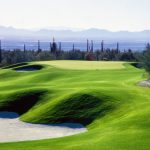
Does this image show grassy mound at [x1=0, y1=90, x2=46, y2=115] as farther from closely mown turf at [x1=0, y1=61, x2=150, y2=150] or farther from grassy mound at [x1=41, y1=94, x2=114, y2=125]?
grassy mound at [x1=41, y1=94, x2=114, y2=125]

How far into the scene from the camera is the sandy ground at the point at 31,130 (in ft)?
111

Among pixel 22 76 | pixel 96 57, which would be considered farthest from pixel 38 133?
pixel 96 57

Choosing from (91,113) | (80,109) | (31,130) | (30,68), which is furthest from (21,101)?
(30,68)

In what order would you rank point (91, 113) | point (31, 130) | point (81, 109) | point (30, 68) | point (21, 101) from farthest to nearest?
point (30, 68), point (21, 101), point (81, 109), point (91, 113), point (31, 130)

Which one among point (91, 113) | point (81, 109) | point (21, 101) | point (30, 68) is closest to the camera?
point (91, 113)

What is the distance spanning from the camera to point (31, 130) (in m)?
36.9

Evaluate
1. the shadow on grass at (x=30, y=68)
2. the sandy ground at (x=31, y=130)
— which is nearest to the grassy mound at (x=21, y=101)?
the sandy ground at (x=31, y=130)

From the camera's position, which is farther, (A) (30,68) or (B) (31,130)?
(A) (30,68)

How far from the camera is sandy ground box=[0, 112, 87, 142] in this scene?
33688 mm

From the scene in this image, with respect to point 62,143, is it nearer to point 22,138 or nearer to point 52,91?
point 22,138

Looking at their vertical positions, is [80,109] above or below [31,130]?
above

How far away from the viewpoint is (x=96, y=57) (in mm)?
155750

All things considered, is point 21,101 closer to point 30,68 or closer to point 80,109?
point 80,109

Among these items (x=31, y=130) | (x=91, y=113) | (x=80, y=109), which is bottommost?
(x=31, y=130)
